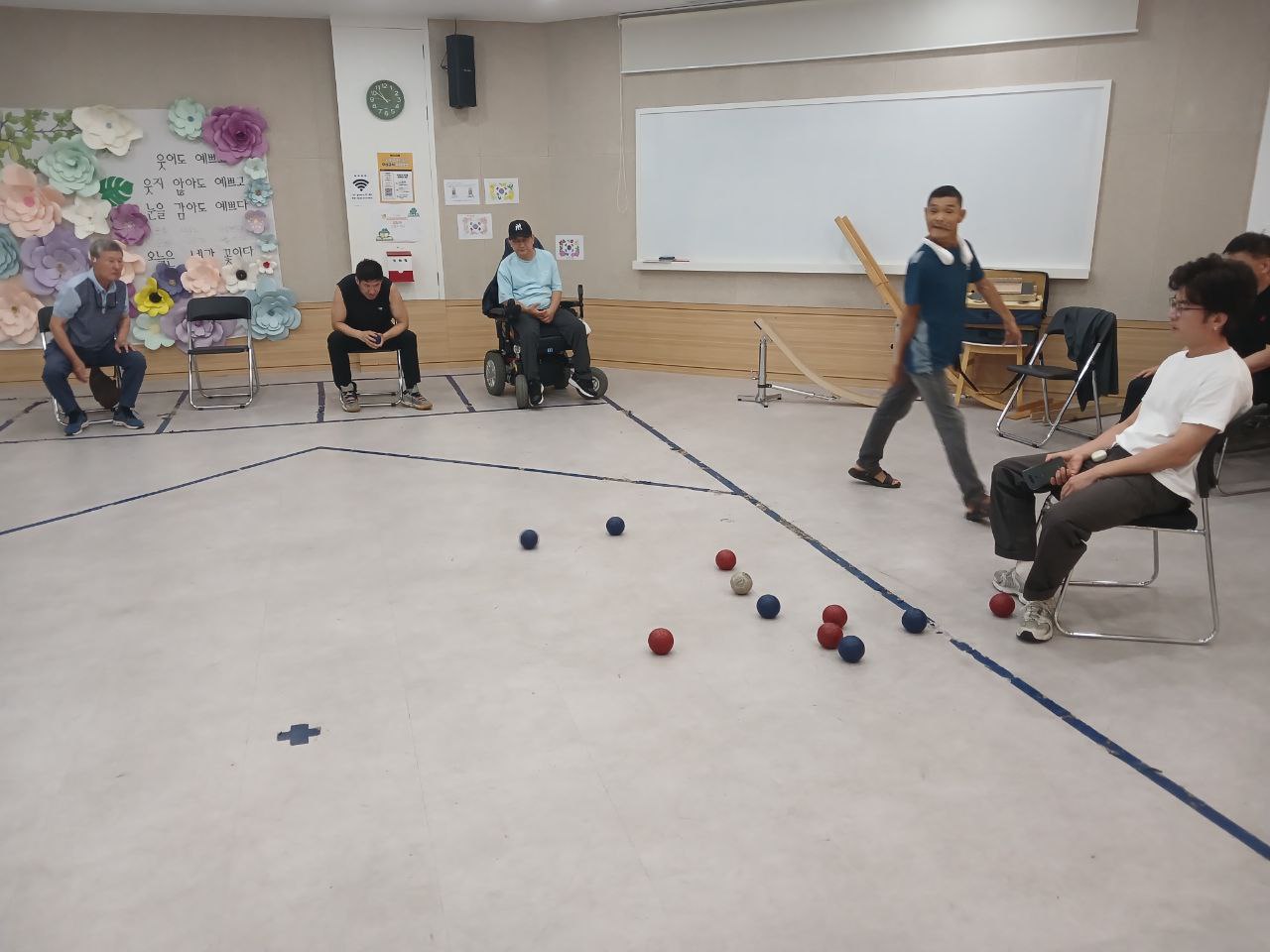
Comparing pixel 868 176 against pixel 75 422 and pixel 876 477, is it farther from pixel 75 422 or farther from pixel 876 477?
A: pixel 75 422

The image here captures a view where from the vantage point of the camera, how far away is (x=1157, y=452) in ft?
9.73

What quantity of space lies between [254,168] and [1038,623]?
746 cm

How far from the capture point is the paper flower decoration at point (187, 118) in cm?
782

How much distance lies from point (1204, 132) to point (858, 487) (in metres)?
3.69

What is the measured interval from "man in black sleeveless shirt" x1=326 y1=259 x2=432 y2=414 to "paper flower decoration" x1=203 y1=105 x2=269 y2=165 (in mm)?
2068

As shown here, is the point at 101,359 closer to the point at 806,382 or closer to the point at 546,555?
the point at 546,555

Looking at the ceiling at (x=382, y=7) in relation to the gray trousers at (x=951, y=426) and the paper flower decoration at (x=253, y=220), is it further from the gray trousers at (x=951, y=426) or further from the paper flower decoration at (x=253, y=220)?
the gray trousers at (x=951, y=426)

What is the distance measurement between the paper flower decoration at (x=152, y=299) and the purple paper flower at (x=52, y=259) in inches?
17.7

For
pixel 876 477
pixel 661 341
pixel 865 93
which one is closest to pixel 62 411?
pixel 661 341

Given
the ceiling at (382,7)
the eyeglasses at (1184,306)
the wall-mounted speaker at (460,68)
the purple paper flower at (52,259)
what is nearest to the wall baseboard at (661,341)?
the purple paper flower at (52,259)

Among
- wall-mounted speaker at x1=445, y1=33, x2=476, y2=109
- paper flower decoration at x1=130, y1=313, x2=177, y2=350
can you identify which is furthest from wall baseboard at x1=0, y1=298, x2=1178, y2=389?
wall-mounted speaker at x1=445, y1=33, x2=476, y2=109

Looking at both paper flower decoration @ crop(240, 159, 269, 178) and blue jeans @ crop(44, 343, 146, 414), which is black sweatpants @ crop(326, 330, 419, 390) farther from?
paper flower decoration @ crop(240, 159, 269, 178)

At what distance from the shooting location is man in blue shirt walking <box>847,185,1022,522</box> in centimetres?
419

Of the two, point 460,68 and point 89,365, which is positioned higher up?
point 460,68
